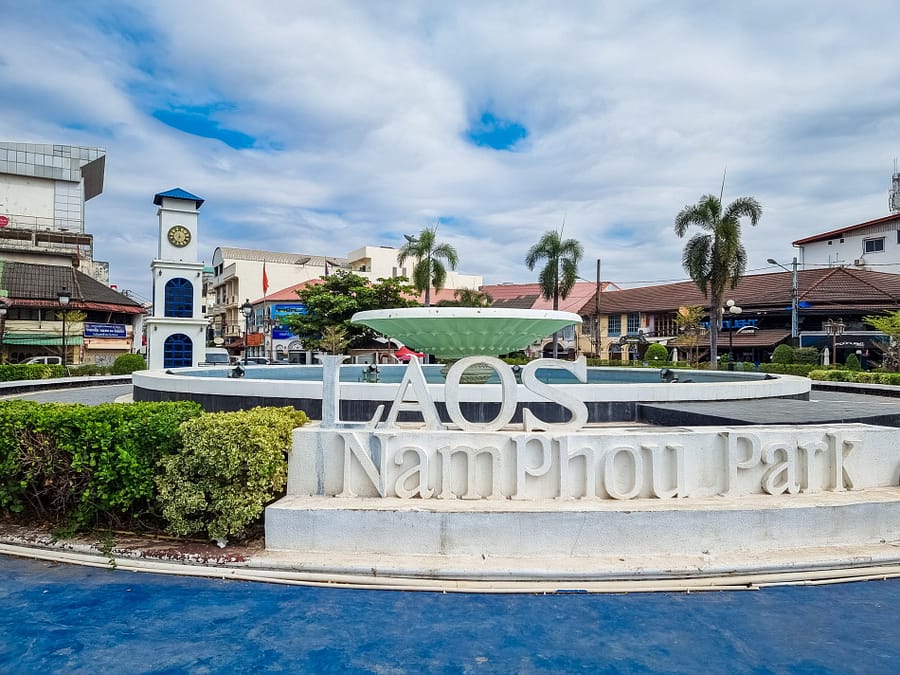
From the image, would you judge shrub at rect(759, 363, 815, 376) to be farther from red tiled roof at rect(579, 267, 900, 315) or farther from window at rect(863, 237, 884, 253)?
window at rect(863, 237, 884, 253)

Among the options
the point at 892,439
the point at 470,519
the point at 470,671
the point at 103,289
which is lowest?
the point at 470,671

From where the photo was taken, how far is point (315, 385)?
11141mm

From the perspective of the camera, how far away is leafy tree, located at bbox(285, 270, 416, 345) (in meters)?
37.7

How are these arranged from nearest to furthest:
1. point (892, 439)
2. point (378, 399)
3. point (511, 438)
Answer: point (511, 438) < point (892, 439) < point (378, 399)

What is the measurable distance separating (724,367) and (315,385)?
2644 cm

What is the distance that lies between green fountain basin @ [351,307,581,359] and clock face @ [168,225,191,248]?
64.7ft

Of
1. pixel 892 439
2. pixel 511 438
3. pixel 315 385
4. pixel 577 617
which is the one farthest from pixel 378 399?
pixel 892 439

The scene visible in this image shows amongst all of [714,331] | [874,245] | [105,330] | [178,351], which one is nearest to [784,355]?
[714,331]

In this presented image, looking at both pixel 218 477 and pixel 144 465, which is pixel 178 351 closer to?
pixel 144 465

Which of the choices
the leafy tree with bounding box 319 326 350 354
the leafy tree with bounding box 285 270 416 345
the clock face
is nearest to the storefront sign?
the leafy tree with bounding box 285 270 416 345

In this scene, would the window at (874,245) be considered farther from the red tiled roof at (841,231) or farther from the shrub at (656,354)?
the shrub at (656,354)

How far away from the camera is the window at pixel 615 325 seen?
50.3 metres

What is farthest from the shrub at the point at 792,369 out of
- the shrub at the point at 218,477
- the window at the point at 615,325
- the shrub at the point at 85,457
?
the shrub at the point at 85,457

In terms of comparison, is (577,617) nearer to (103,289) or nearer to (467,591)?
(467,591)
